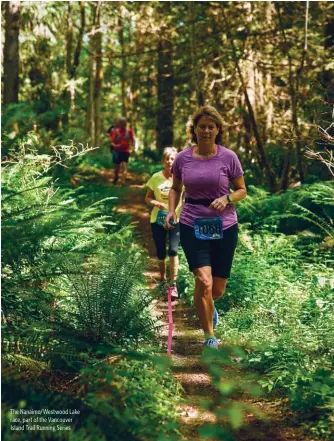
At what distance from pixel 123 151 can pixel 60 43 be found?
15419 millimetres

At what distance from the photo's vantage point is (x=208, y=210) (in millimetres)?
6363

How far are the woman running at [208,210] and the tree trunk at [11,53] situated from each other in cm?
989

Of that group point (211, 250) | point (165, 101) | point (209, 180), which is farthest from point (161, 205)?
point (165, 101)

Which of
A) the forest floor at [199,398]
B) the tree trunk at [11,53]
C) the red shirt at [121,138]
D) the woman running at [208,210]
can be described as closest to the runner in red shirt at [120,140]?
the red shirt at [121,138]

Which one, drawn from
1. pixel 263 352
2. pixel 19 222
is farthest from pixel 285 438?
pixel 19 222

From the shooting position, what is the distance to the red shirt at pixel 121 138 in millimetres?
18906

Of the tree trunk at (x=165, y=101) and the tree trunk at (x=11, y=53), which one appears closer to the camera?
the tree trunk at (x=11, y=53)

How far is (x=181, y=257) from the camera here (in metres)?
11.3

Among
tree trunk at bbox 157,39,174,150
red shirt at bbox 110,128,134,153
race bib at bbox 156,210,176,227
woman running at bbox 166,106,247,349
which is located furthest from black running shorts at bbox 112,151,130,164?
woman running at bbox 166,106,247,349

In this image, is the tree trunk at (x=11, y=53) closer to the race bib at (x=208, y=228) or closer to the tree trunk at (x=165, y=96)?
the tree trunk at (x=165, y=96)

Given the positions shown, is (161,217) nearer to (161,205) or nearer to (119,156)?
(161,205)

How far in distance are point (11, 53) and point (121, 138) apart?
465 cm

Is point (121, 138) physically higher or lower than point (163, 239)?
higher

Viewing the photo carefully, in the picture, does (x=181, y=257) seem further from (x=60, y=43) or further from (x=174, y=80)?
(x=60, y=43)
